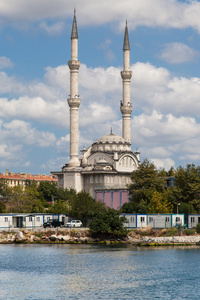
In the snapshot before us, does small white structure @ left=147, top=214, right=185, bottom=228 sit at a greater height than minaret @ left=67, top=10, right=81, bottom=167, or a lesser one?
lesser

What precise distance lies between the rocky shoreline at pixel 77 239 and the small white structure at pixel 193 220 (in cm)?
425

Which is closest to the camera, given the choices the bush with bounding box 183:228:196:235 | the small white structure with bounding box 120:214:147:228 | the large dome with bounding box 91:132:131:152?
the bush with bounding box 183:228:196:235

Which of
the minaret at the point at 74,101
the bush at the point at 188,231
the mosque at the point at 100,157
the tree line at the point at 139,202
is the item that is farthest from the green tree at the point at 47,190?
the bush at the point at 188,231

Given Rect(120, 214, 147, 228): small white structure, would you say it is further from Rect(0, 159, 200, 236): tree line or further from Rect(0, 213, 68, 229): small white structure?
Rect(0, 213, 68, 229): small white structure

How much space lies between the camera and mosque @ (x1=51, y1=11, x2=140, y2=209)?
9206cm

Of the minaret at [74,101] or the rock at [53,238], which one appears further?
the minaret at [74,101]

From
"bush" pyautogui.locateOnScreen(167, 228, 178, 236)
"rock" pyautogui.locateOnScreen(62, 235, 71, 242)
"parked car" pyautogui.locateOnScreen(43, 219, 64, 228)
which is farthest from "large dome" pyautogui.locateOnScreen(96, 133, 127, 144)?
"rock" pyautogui.locateOnScreen(62, 235, 71, 242)

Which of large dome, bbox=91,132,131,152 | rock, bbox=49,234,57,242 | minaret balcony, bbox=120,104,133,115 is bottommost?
rock, bbox=49,234,57,242

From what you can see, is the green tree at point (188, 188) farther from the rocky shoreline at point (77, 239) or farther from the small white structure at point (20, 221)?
the small white structure at point (20, 221)

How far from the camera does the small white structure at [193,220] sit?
6575cm

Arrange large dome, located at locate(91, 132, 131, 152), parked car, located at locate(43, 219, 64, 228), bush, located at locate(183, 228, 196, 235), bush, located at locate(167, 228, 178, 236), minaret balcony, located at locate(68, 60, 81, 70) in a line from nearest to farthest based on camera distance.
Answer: bush, located at locate(167, 228, 178, 236) < bush, located at locate(183, 228, 196, 235) < parked car, located at locate(43, 219, 64, 228) < minaret balcony, located at locate(68, 60, 81, 70) < large dome, located at locate(91, 132, 131, 152)

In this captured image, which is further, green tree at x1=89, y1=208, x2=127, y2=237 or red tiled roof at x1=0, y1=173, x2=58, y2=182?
red tiled roof at x1=0, y1=173, x2=58, y2=182

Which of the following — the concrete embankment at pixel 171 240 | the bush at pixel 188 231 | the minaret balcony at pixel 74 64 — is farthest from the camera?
the minaret balcony at pixel 74 64

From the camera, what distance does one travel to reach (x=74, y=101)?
304 ft
